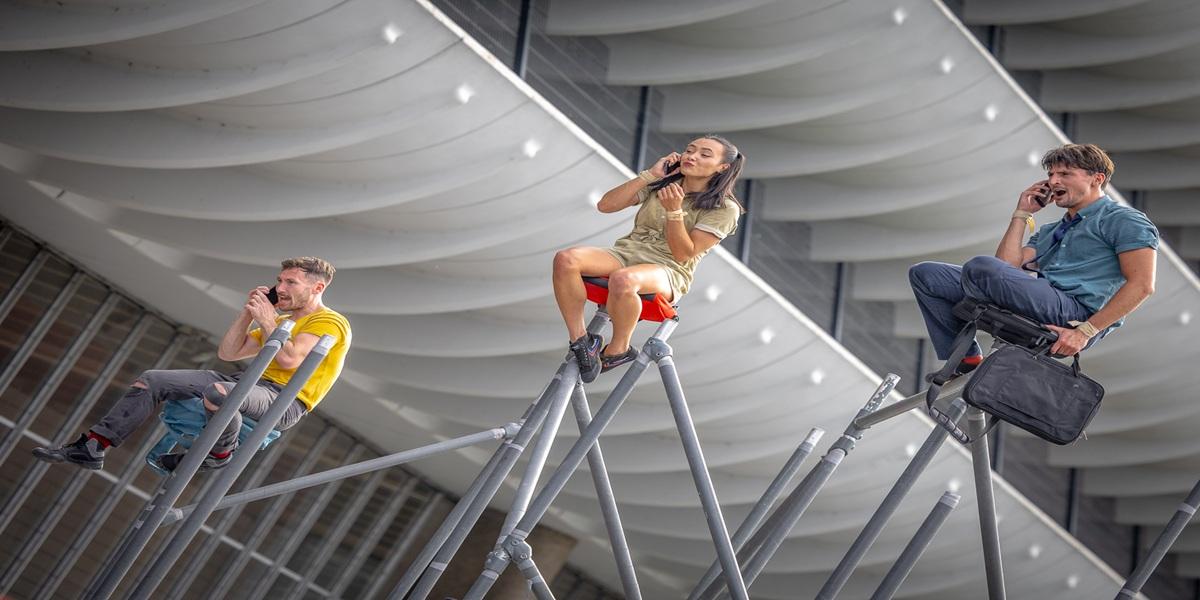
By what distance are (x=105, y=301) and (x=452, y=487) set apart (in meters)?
7.13

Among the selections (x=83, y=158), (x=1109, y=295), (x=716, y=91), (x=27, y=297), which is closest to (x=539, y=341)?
(x=716, y=91)

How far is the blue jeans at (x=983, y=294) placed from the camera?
6121mm

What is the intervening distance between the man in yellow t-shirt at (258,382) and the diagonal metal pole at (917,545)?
3.19m

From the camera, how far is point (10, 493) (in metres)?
18.0

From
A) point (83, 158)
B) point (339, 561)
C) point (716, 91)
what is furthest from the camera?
point (339, 561)

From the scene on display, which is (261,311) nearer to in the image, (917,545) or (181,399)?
(181,399)

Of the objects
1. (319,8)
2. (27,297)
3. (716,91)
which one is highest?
(716,91)

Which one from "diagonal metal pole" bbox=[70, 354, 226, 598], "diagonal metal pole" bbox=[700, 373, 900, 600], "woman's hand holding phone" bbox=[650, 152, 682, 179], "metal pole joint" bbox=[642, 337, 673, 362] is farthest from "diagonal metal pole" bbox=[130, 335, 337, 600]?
"diagonal metal pole" bbox=[70, 354, 226, 598]

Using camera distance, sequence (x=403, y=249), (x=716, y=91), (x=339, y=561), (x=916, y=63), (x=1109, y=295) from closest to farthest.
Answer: (x=1109, y=295), (x=403, y=249), (x=916, y=63), (x=716, y=91), (x=339, y=561)

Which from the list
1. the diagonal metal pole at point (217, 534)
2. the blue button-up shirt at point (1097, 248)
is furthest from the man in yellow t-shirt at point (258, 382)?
the diagonal metal pole at point (217, 534)

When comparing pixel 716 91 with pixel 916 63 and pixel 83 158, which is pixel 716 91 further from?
pixel 83 158

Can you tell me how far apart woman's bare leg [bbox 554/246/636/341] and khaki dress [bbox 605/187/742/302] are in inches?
7.1

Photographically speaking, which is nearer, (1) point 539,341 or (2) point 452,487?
(1) point 539,341

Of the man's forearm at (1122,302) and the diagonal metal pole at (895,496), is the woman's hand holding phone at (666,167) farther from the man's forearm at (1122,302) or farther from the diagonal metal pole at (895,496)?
the man's forearm at (1122,302)
